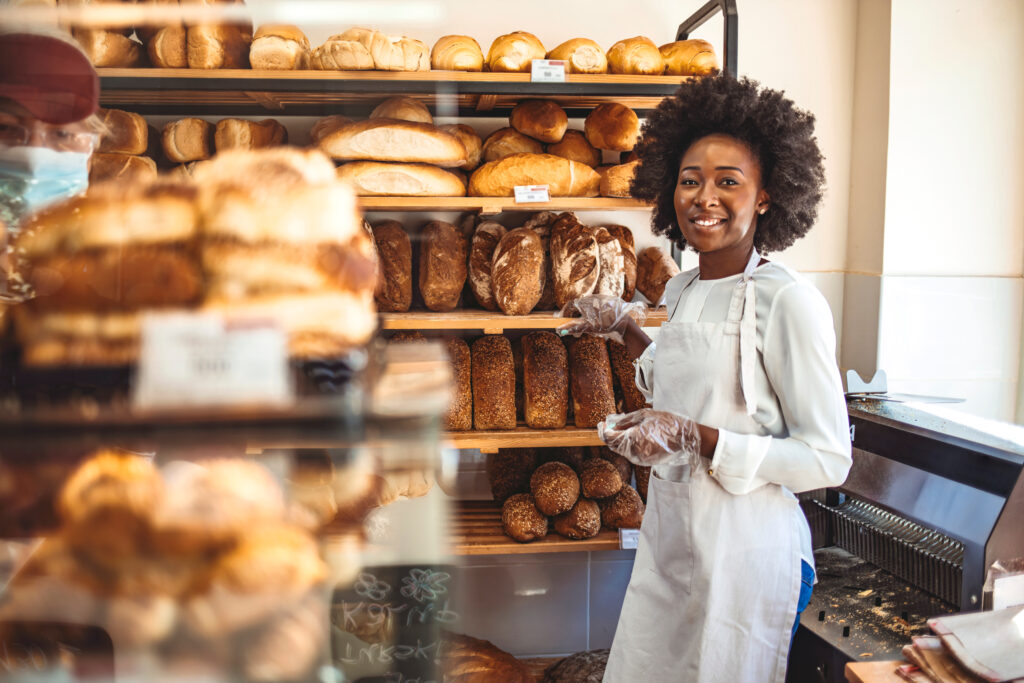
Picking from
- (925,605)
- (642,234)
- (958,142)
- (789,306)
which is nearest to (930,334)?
(958,142)

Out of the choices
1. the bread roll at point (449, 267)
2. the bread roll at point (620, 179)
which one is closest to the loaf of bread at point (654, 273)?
the bread roll at point (620, 179)

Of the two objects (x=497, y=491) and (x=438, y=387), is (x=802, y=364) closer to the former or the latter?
(x=438, y=387)

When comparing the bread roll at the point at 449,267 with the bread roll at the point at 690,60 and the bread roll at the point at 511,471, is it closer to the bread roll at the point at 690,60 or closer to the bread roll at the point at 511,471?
the bread roll at the point at 511,471

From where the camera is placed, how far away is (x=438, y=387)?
0.53m

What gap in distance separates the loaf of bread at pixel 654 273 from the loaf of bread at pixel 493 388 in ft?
1.80

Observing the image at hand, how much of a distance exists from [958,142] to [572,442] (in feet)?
6.08

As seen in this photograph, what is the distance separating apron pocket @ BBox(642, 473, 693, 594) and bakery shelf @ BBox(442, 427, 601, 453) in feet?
→ 1.95

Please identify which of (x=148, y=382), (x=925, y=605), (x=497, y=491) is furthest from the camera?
(x=497, y=491)

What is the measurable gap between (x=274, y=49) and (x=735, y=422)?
124 centimetres

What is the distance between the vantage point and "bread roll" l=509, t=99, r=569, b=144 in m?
2.32

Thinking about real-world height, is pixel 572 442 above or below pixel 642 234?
below

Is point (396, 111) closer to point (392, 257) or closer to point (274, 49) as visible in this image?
point (274, 49)

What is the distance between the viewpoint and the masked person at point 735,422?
4.74 ft

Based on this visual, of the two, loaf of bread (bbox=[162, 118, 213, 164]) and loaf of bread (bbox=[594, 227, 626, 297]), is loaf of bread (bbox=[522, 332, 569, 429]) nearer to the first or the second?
loaf of bread (bbox=[594, 227, 626, 297])
